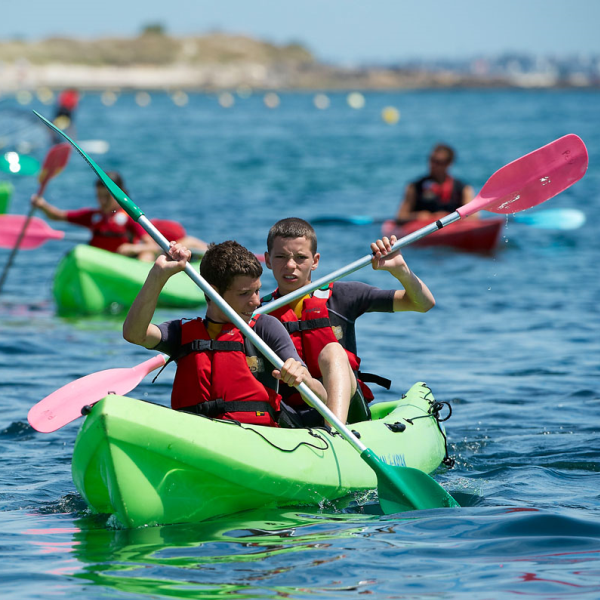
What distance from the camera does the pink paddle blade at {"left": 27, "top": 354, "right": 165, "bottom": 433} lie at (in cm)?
424

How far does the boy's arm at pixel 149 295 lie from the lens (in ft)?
12.5

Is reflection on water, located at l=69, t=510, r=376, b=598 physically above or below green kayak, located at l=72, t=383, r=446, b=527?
below

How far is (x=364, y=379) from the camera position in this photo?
16.6ft

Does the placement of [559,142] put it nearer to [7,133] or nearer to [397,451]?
[397,451]

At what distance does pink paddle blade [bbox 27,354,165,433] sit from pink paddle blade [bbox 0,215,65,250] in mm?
5268

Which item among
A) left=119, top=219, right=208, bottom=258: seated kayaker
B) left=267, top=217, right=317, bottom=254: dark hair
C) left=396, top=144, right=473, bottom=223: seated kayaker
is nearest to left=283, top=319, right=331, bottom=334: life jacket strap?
left=267, top=217, right=317, bottom=254: dark hair

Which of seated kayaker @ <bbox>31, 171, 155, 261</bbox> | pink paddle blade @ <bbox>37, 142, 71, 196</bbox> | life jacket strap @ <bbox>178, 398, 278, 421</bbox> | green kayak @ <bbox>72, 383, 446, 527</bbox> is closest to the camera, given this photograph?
green kayak @ <bbox>72, 383, 446, 527</bbox>

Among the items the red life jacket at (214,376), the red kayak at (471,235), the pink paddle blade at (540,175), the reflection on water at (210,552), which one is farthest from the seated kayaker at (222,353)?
the red kayak at (471,235)

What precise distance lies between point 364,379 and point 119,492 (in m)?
1.76

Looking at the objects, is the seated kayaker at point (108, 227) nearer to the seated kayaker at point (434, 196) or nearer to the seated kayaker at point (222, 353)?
the seated kayaker at point (434, 196)

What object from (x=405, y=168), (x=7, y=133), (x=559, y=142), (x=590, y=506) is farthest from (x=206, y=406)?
(x=405, y=168)

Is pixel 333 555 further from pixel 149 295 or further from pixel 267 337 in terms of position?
pixel 149 295

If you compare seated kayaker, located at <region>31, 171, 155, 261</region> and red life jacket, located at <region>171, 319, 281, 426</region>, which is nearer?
red life jacket, located at <region>171, 319, 281, 426</region>

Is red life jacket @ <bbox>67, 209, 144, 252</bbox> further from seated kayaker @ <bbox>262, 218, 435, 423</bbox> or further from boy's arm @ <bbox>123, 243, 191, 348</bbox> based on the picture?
boy's arm @ <bbox>123, 243, 191, 348</bbox>
